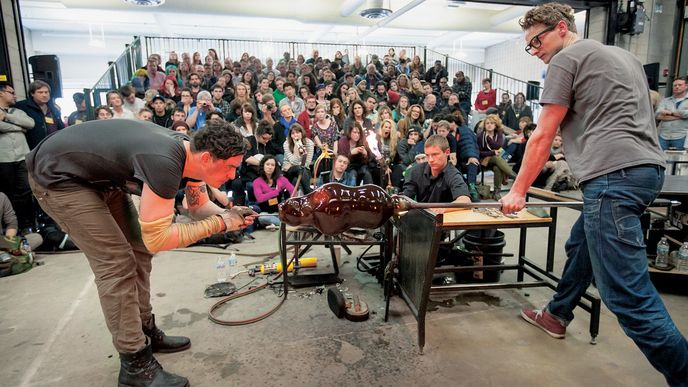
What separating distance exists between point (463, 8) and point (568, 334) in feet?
40.3

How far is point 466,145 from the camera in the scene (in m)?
6.82

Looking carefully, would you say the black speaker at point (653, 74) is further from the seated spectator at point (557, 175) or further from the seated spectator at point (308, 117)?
the seated spectator at point (308, 117)

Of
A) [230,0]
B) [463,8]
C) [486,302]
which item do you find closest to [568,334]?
[486,302]

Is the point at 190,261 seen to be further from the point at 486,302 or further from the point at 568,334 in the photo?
the point at 568,334

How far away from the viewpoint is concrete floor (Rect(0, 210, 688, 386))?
224 centimetres

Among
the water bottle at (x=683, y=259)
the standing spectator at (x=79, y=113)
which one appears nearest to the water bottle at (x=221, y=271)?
the water bottle at (x=683, y=259)

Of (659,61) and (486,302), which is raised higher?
(659,61)

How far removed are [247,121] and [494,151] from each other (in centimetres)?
424

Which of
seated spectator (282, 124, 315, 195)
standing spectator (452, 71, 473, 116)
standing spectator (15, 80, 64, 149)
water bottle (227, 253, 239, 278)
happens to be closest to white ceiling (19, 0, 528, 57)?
standing spectator (452, 71, 473, 116)

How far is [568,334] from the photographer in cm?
265

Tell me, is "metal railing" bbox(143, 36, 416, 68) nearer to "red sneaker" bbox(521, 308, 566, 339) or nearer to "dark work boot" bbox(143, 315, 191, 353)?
"red sneaker" bbox(521, 308, 566, 339)

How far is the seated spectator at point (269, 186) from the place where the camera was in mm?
5273

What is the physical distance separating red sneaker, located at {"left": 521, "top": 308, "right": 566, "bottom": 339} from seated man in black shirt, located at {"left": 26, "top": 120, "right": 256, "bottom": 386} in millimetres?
2035

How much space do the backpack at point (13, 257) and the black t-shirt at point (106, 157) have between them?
2.55 m
